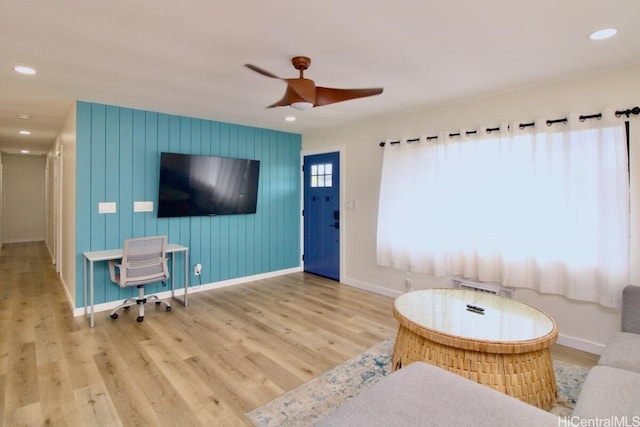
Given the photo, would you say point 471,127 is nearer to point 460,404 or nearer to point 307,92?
point 307,92

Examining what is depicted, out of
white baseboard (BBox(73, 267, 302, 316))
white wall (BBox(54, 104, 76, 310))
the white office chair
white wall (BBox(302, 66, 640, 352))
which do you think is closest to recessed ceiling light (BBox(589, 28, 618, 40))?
white wall (BBox(302, 66, 640, 352))

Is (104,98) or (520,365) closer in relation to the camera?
(520,365)

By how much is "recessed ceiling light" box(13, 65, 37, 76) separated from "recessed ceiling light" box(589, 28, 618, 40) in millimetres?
4282

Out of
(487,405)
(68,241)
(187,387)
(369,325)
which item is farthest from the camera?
(68,241)

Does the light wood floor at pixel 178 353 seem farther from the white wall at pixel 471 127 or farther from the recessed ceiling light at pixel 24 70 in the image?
the recessed ceiling light at pixel 24 70

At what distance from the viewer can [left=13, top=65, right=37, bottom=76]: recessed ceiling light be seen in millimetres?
2814

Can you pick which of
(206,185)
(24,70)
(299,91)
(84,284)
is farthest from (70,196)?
(299,91)

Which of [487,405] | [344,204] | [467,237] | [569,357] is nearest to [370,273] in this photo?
[344,204]

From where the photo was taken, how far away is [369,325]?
3.58 metres

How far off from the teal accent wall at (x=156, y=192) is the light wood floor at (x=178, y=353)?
661mm

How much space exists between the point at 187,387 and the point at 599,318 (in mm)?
3444

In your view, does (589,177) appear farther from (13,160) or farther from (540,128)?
(13,160)

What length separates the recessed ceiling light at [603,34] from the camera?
7.20 feet

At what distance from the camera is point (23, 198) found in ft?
30.1
